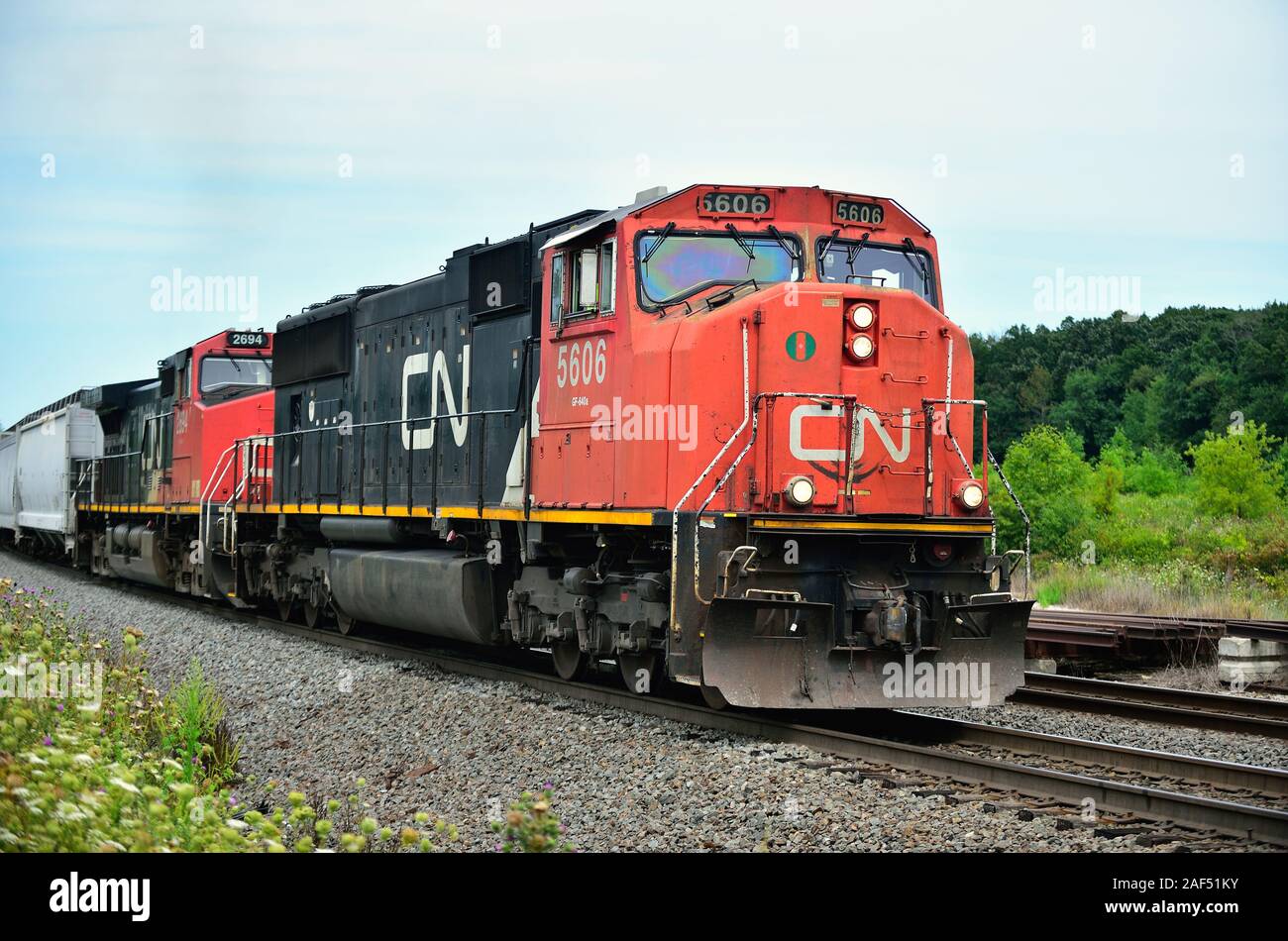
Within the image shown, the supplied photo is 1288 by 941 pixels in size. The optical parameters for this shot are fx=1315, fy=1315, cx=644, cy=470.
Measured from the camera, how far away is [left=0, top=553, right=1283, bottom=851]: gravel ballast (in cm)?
630

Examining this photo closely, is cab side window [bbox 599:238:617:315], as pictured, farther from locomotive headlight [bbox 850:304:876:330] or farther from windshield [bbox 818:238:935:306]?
locomotive headlight [bbox 850:304:876:330]

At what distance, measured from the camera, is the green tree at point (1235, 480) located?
107ft

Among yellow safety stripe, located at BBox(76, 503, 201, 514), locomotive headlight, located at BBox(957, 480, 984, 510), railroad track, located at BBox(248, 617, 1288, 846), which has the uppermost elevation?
locomotive headlight, located at BBox(957, 480, 984, 510)

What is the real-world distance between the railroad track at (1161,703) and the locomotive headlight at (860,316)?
11.0 ft

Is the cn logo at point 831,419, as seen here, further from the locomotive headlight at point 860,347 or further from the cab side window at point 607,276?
the cab side window at point 607,276

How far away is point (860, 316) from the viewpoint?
8.90m

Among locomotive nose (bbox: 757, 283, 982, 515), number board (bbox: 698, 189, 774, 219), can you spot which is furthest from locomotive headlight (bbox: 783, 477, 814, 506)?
number board (bbox: 698, 189, 774, 219)

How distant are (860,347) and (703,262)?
4.21ft

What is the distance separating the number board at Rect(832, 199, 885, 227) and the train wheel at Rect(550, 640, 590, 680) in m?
4.03
